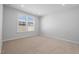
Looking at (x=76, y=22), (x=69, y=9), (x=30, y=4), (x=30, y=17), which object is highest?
(x=30, y=4)

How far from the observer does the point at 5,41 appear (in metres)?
2.09

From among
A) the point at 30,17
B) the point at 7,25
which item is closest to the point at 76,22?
the point at 30,17

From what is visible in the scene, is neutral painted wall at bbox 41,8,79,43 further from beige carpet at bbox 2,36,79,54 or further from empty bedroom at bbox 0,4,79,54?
beige carpet at bbox 2,36,79,54

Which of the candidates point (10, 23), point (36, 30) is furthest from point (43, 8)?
point (10, 23)

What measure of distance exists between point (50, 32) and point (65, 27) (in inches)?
16.8

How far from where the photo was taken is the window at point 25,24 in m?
2.19

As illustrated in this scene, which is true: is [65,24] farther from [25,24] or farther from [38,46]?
[25,24]

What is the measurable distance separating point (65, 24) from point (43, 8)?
0.72 metres

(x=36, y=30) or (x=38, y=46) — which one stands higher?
(x=36, y=30)

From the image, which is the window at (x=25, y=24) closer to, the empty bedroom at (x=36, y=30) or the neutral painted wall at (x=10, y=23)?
the empty bedroom at (x=36, y=30)

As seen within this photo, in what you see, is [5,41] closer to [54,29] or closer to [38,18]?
[38,18]

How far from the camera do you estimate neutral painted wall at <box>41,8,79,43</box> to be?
2102 millimetres

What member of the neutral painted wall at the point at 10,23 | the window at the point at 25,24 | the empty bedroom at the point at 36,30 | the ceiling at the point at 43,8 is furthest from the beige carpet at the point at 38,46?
the ceiling at the point at 43,8

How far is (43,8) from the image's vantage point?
219 cm
